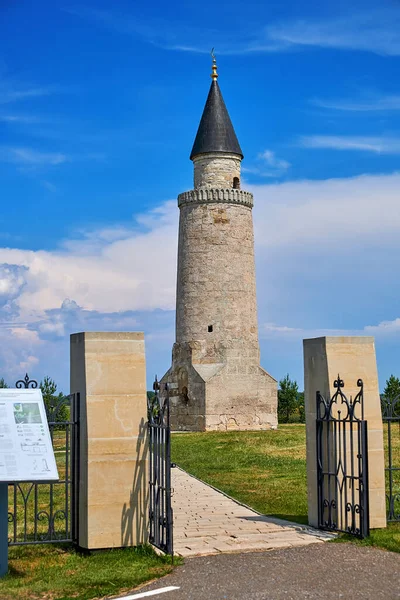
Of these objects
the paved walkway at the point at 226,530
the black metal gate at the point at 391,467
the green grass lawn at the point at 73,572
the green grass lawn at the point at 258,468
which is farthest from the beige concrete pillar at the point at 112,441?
the black metal gate at the point at 391,467

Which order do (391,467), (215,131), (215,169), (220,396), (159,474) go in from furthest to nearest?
1. (215,131)
2. (215,169)
3. (220,396)
4. (391,467)
5. (159,474)

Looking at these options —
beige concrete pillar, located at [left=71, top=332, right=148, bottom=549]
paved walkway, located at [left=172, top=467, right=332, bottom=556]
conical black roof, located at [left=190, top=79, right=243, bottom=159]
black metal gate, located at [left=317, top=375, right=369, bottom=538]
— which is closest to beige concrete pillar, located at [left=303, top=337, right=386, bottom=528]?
black metal gate, located at [left=317, top=375, right=369, bottom=538]

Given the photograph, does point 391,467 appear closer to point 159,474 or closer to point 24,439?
point 159,474

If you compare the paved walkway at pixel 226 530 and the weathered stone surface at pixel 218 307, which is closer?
the paved walkway at pixel 226 530

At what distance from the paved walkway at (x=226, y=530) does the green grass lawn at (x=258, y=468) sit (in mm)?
508

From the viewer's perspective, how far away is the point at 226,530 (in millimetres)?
11227

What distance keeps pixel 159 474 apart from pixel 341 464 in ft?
7.91

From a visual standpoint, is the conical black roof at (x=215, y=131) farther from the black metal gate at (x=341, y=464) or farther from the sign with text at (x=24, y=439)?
the sign with text at (x=24, y=439)

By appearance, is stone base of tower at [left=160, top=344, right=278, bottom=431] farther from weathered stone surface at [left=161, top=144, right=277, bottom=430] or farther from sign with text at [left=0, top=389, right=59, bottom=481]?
sign with text at [left=0, top=389, right=59, bottom=481]

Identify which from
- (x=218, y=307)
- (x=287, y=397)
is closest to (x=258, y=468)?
(x=218, y=307)

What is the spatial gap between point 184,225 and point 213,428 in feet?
29.6

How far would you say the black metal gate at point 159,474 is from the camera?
9.55m

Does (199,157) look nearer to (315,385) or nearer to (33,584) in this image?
(315,385)

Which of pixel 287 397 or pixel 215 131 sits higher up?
pixel 215 131
